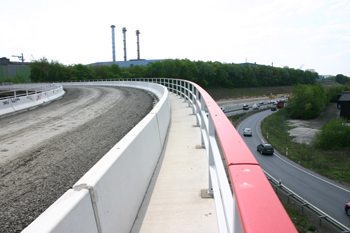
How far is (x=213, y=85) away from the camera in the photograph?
136500 mm

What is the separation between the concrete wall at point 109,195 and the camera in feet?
5.99

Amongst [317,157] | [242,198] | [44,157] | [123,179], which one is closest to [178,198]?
[123,179]

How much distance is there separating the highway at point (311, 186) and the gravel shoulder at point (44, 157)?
84.2ft

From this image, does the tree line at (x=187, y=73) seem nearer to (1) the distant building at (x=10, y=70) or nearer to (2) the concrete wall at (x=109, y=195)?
(1) the distant building at (x=10, y=70)

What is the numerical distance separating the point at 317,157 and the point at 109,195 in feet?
157

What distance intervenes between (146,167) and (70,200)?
2349 mm

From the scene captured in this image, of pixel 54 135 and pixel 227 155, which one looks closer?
pixel 227 155

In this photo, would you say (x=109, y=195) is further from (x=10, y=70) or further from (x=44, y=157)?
(x=10, y=70)

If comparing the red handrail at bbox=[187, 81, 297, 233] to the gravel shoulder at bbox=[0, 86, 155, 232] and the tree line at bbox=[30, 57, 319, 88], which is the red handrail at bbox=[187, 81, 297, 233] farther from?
the tree line at bbox=[30, 57, 319, 88]

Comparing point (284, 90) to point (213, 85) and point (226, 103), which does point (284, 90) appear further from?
point (226, 103)

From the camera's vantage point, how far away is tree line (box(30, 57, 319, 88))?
92.0m

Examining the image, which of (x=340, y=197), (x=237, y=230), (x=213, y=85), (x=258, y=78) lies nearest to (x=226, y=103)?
(x=213, y=85)

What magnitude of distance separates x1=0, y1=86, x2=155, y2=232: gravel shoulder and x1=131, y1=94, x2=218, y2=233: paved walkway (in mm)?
1491

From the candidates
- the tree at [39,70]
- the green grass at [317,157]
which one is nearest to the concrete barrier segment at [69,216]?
the green grass at [317,157]
